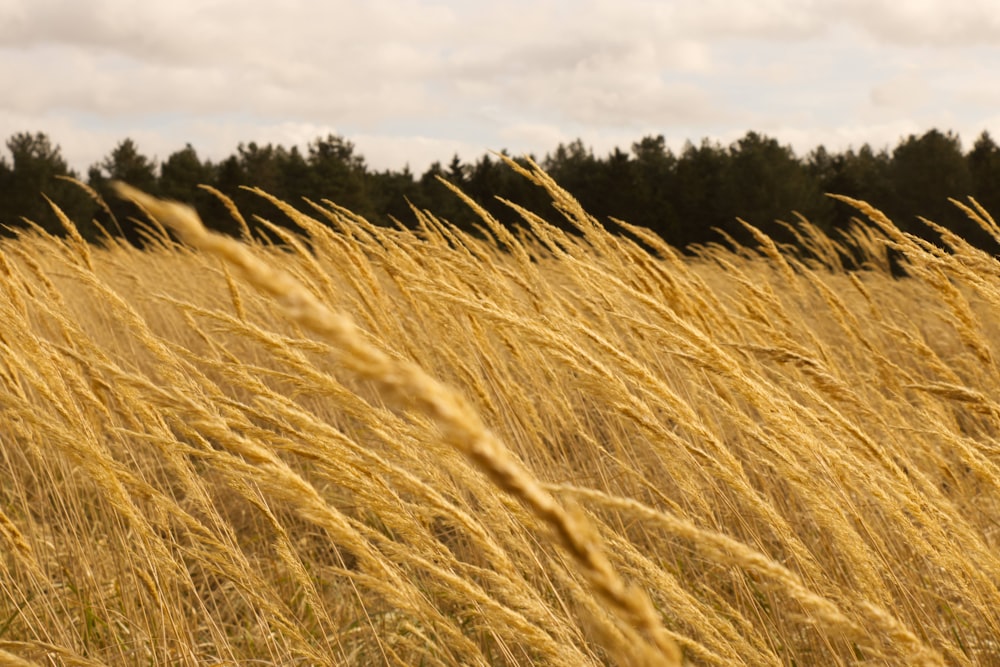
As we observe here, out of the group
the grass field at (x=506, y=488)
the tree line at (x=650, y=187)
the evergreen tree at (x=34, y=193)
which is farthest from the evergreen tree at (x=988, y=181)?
the evergreen tree at (x=34, y=193)

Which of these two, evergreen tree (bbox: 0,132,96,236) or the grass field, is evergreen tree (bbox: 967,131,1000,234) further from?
evergreen tree (bbox: 0,132,96,236)

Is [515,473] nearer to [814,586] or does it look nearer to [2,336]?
[814,586]

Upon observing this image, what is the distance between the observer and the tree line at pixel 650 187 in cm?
2380

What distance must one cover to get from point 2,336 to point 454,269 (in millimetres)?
1155

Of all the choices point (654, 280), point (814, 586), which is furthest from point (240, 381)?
point (654, 280)

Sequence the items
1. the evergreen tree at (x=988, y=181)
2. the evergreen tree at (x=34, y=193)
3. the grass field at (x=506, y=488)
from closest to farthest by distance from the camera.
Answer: the grass field at (x=506, y=488) < the evergreen tree at (x=988, y=181) < the evergreen tree at (x=34, y=193)

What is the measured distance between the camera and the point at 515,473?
455 mm

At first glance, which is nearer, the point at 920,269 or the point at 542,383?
the point at 920,269

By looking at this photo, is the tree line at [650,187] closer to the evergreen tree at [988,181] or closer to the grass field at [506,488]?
the evergreen tree at [988,181]

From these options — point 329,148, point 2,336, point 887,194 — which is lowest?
point 2,336

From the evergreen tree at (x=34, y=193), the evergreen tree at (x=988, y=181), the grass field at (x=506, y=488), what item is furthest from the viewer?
the evergreen tree at (x=34, y=193)

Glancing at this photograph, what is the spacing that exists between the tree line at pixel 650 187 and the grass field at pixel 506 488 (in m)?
17.4

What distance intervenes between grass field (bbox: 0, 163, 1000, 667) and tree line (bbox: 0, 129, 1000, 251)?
17362 millimetres

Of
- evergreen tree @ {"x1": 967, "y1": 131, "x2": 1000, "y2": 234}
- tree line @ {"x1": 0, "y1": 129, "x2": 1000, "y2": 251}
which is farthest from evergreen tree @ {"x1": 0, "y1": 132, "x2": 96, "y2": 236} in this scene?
evergreen tree @ {"x1": 967, "y1": 131, "x2": 1000, "y2": 234}
